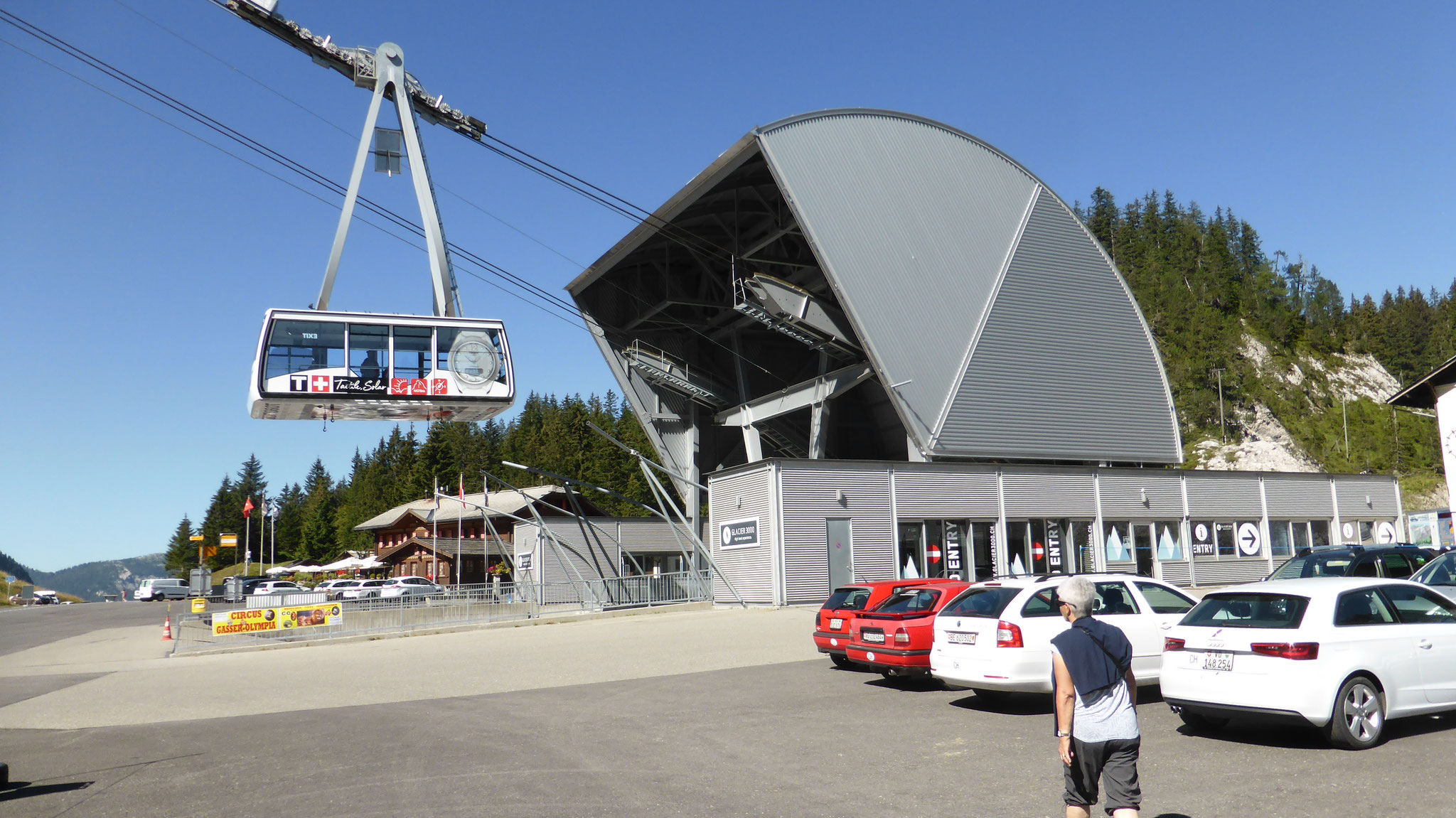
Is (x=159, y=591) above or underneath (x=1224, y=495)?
underneath

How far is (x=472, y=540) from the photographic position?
2398 inches

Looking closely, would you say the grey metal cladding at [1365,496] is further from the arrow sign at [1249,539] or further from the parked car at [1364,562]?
the parked car at [1364,562]

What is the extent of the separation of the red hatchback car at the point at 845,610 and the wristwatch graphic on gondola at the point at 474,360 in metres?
10.4

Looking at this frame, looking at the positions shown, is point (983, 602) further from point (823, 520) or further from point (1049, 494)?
point (1049, 494)

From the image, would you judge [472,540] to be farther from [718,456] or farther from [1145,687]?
[1145,687]

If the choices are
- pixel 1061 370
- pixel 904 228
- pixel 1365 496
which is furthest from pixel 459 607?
pixel 1365 496

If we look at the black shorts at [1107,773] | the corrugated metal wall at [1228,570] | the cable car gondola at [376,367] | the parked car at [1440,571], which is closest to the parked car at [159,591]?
the cable car gondola at [376,367]

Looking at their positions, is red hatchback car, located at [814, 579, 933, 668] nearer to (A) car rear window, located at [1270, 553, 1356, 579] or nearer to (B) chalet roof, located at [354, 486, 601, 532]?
(A) car rear window, located at [1270, 553, 1356, 579]

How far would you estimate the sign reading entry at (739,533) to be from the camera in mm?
31469

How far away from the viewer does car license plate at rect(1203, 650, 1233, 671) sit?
8648 mm

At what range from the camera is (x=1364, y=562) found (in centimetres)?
1756

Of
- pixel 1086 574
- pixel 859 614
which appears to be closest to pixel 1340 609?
pixel 1086 574

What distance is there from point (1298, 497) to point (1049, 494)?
13.2 metres

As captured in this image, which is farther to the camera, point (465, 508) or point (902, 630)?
point (465, 508)
